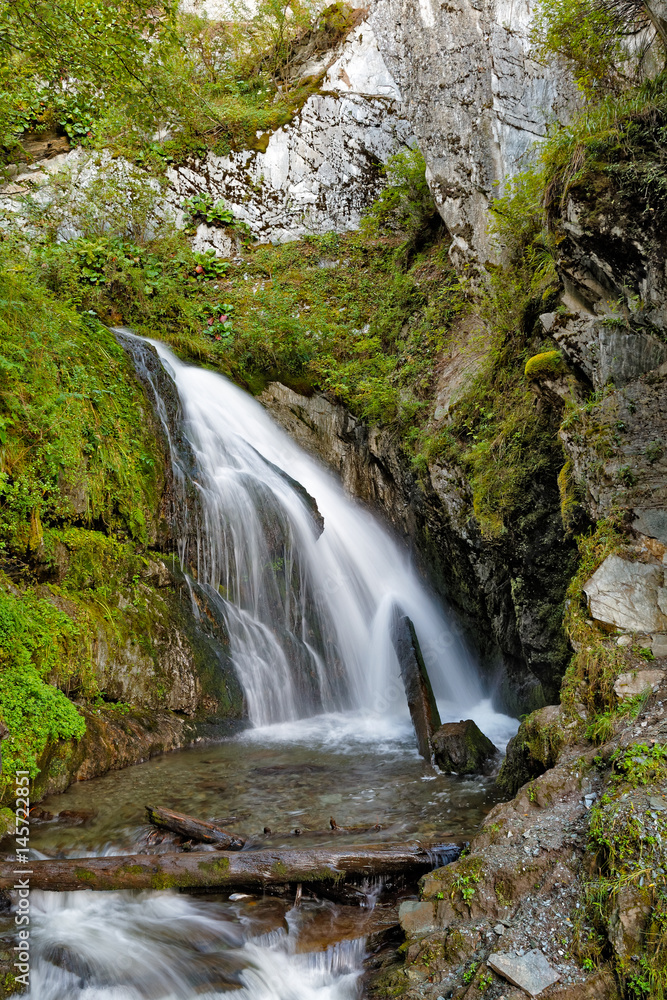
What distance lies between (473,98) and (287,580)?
27.6 ft

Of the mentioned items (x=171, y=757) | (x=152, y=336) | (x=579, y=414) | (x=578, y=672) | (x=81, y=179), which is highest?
(x=81, y=179)

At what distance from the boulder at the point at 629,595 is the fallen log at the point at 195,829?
122 inches

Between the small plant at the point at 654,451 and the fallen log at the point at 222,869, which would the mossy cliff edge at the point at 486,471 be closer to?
the small plant at the point at 654,451

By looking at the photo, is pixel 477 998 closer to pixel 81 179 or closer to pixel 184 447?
pixel 184 447

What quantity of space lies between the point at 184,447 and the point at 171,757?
4369 mm

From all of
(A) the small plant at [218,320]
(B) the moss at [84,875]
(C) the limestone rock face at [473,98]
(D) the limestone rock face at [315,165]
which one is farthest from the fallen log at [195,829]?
(D) the limestone rock face at [315,165]

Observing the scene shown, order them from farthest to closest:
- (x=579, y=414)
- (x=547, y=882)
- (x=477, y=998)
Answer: (x=579, y=414) → (x=547, y=882) → (x=477, y=998)

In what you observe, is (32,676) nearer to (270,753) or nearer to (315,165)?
(270,753)

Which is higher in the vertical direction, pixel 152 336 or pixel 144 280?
pixel 144 280

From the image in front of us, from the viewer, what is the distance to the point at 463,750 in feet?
18.9

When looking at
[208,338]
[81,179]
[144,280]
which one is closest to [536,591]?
[208,338]

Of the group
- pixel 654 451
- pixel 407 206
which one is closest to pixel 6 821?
pixel 654 451

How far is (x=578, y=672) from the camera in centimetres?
430

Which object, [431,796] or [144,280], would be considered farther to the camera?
[144,280]
